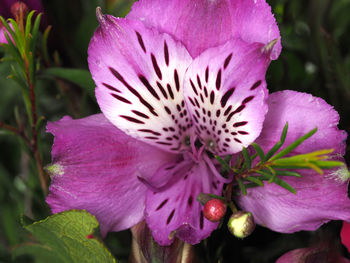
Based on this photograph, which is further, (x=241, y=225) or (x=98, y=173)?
(x=98, y=173)

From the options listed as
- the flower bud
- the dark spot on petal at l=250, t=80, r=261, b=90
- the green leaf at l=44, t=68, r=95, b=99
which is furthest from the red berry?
the green leaf at l=44, t=68, r=95, b=99

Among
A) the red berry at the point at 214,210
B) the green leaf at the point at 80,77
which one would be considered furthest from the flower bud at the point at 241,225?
the green leaf at the point at 80,77

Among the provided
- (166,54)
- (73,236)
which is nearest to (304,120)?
(166,54)

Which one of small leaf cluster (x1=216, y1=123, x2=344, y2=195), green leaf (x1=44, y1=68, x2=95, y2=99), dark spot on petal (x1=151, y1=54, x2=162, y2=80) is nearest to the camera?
small leaf cluster (x1=216, y1=123, x2=344, y2=195)

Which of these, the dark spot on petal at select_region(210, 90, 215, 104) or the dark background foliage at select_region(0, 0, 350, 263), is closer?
the dark spot on petal at select_region(210, 90, 215, 104)

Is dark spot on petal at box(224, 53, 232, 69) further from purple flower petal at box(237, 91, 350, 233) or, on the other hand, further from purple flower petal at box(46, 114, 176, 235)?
purple flower petal at box(46, 114, 176, 235)

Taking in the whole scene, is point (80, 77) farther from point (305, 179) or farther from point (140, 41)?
point (305, 179)

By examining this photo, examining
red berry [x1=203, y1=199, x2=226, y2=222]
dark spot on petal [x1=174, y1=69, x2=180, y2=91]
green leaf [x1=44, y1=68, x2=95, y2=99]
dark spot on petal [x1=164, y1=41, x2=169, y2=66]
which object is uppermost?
dark spot on petal [x1=164, y1=41, x2=169, y2=66]
